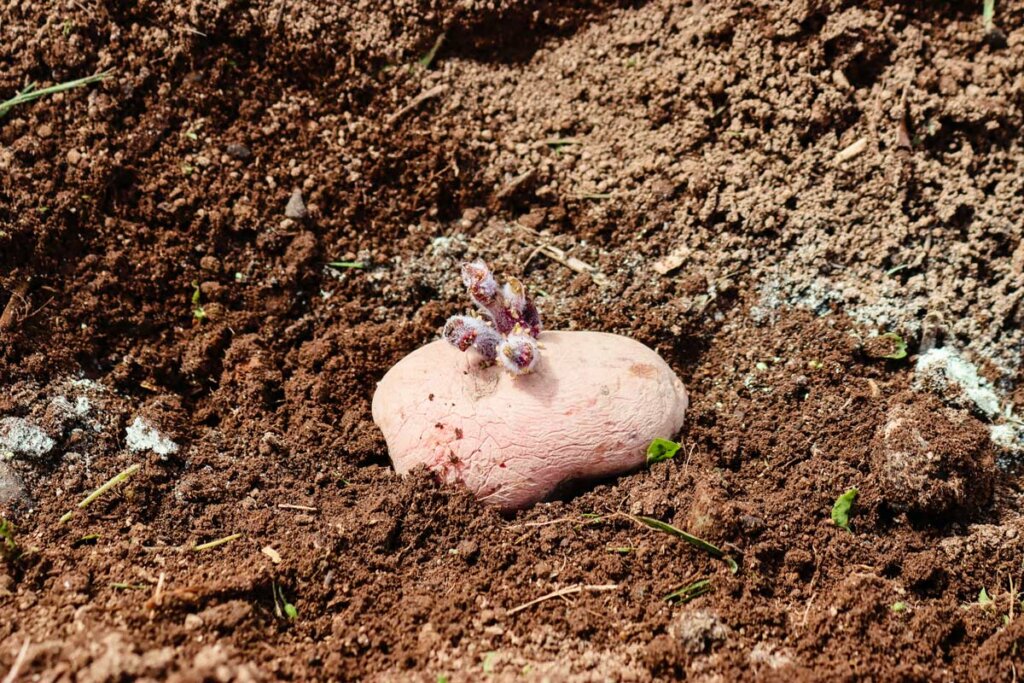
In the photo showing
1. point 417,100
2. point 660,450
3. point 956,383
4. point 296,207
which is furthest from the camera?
point 417,100

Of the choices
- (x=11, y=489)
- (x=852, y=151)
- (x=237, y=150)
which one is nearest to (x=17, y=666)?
(x=11, y=489)

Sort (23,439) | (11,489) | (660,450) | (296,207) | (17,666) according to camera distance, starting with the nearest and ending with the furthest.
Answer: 1. (17,666)
2. (11,489)
3. (23,439)
4. (660,450)
5. (296,207)

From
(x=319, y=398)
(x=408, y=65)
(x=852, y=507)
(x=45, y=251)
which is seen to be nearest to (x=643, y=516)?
(x=852, y=507)

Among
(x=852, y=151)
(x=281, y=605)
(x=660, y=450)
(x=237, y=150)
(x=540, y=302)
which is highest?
(x=852, y=151)

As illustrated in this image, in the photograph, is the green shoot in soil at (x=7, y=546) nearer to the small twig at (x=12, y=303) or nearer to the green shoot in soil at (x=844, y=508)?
the small twig at (x=12, y=303)

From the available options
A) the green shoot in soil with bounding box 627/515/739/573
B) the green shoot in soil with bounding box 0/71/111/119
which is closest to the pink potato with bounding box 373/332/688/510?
the green shoot in soil with bounding box 627/515/739/573

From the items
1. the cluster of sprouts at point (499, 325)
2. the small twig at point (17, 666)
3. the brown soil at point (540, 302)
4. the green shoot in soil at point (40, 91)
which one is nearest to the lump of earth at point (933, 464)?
the brown soil at point (540, 302)

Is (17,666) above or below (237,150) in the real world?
below

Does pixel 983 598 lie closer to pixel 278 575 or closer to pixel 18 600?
pixel 278 575

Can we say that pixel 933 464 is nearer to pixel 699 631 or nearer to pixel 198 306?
pixel 699 631
